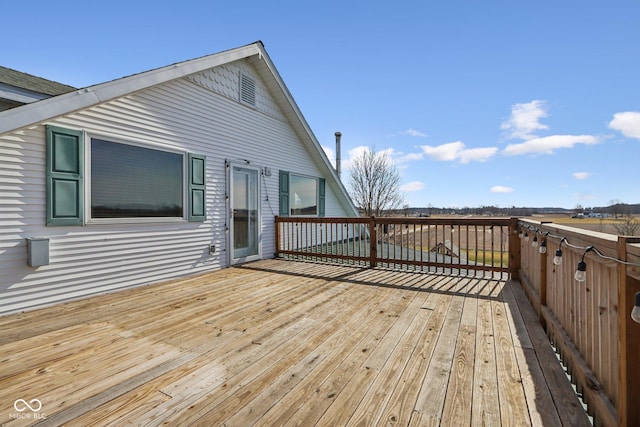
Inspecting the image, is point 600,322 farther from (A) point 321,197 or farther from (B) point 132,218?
(A) point 321,197

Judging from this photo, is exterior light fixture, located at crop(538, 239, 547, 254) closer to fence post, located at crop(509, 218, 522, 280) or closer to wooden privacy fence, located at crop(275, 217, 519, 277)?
wooden privacy fence, located at crop(275, 217, 519, 277)

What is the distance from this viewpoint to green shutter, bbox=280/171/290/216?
22.6ft

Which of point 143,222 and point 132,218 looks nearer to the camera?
point 132,218

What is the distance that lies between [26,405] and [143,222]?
297cm

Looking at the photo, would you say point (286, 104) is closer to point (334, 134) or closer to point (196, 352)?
point (334, 134)

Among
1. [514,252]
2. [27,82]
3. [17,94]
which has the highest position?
[27,82]

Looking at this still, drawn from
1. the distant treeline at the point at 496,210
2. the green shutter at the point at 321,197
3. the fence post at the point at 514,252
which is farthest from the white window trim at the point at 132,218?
the distant treeline at the point at 496,210

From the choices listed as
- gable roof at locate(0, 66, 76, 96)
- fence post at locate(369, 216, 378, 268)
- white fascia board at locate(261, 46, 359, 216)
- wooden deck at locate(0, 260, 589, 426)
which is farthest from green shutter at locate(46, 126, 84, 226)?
fence post at locate(369, 216, 378, 268)

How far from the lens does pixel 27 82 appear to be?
4.05 metres

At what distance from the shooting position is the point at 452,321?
278cm

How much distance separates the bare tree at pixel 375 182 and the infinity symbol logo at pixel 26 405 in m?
17.5

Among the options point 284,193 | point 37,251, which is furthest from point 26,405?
point 284,193

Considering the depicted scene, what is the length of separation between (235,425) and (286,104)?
6696 mm

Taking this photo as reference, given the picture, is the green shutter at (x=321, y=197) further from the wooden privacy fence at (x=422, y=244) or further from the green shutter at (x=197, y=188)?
the green shutter at (x=197, y=188)
